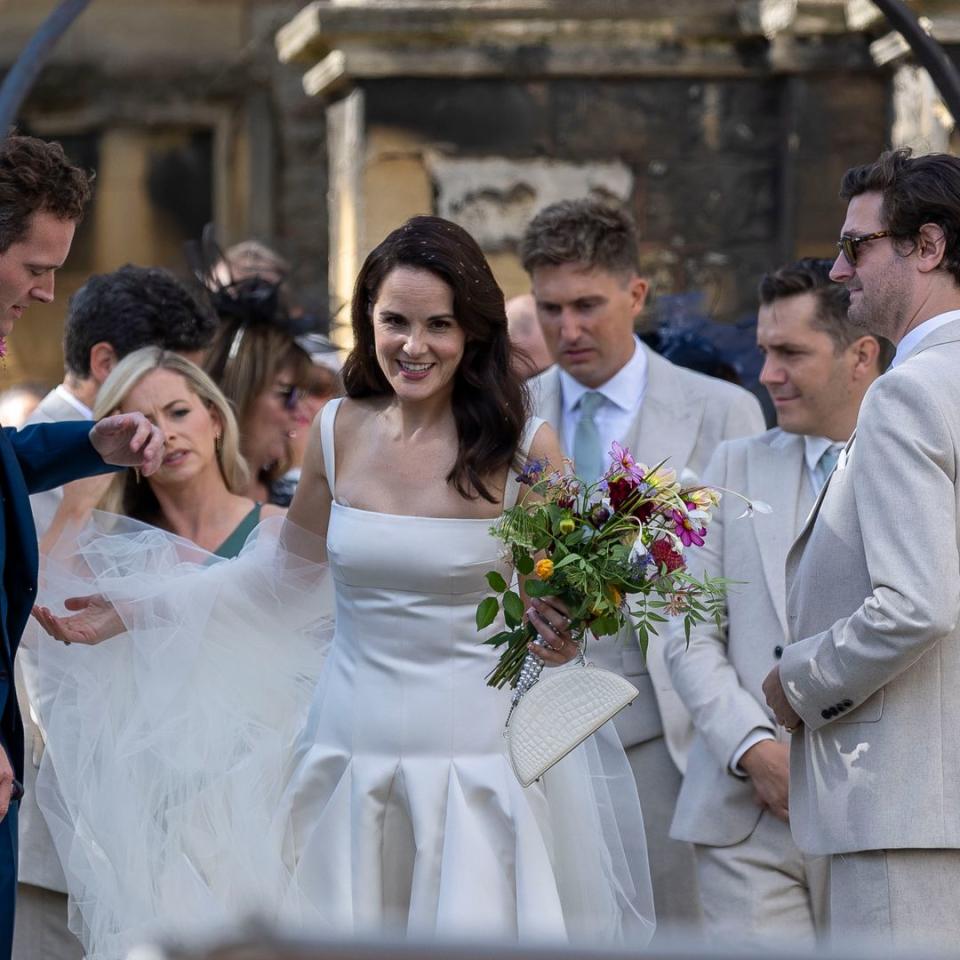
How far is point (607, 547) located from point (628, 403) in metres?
1.84

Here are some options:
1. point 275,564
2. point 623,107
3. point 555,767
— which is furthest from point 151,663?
point 623,107

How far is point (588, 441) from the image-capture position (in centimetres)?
592

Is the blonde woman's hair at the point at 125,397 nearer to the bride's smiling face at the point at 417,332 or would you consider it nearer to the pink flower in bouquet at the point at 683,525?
the bride's smiling face at the point at 417,332

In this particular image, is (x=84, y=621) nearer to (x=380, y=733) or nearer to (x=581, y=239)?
(x=380, y=733)

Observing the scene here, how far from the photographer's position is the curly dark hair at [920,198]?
13.4 ft

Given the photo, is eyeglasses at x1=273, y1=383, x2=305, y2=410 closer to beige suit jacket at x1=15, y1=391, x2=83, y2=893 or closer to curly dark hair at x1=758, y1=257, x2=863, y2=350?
beige suit jacket at x1=15, y1=391, x2=83, y2=893

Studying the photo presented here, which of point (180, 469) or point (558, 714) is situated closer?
point (558, 714)

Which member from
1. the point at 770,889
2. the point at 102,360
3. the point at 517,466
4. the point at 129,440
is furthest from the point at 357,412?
the point at 770,889

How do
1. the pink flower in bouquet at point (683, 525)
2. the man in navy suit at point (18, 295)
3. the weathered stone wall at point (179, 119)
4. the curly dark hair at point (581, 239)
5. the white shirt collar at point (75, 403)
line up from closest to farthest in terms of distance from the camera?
the man in navy suit at point (18, 295), the pink flower in bouquet at point (683, 525), the white shirt collar at point (75, 403), the curly dark hair at point (581, 239), the weathered stone wall at point (179, 119)

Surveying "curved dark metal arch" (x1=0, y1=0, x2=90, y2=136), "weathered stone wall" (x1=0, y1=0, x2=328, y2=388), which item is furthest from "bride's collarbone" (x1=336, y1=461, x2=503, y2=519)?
"weathered stone wall" (x1=0, y1=0, x2=328, y2=388)

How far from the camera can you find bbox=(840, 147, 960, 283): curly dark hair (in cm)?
407

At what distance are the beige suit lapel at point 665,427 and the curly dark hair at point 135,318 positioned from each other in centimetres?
136

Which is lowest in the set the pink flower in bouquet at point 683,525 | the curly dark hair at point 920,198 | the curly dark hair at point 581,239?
the pink flower in bouquet at point 683,525

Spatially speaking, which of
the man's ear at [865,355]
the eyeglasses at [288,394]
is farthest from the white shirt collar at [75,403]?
the man's ear at [865,355]
